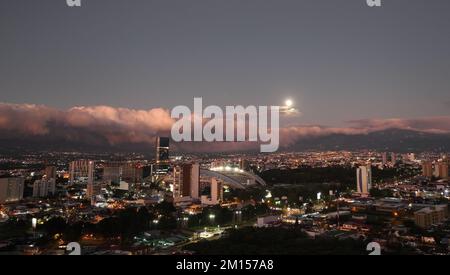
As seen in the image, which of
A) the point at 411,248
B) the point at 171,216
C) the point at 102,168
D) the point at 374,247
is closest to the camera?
the point at 374,247

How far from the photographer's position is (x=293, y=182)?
13.8m

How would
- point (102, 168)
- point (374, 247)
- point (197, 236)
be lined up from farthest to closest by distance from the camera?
point (102, 168) < point (197, 236) < point (374, 247)

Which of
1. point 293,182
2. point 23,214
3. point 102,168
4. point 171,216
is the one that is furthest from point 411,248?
point 102,168

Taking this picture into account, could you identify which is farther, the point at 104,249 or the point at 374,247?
the point at 104,249
